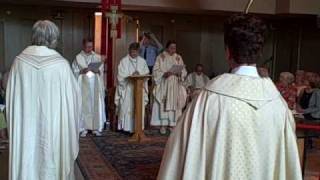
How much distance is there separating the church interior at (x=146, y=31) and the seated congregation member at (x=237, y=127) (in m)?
3.16

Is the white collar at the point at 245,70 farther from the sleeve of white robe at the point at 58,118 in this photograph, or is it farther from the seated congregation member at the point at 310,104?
the seated congregation member at the point at 310,104

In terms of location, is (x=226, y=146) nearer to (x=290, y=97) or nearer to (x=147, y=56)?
(x=290, y=97)

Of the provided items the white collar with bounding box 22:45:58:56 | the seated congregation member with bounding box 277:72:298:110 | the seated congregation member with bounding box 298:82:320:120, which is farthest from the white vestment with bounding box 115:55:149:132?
the white collar with bounding box 22:45:58:56

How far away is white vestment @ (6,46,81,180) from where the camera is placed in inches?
123

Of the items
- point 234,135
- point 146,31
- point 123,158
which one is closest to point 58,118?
point 234,135

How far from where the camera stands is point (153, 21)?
38.0 ft

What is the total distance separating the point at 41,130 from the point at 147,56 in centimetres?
634

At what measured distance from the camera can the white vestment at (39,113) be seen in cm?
314

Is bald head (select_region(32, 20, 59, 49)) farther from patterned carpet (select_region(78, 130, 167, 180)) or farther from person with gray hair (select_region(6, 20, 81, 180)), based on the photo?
patterned carpet (select_region(78, 130, 167, 180))

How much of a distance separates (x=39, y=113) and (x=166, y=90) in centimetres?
411

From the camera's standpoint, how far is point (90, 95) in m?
6.86

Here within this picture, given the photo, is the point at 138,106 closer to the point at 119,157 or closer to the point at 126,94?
the point at 126,94

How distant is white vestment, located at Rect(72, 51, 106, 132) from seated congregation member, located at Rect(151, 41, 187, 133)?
900 millimetres

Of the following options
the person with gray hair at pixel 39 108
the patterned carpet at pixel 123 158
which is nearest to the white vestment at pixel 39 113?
the person with gray hair at pixel 39 108
